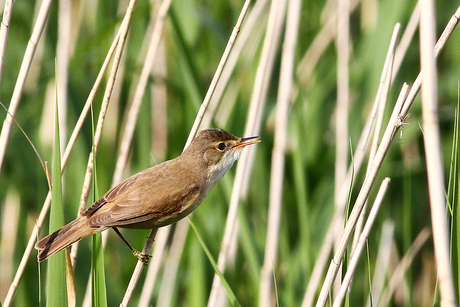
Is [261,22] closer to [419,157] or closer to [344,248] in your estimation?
[419,157]

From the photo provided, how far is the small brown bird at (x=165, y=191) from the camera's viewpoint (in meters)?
2.54

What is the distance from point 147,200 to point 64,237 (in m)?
0.48

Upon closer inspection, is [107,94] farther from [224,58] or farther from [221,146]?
[221,146]

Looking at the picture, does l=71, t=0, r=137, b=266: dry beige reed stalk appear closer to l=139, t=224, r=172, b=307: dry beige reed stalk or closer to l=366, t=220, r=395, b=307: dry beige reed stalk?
l=139, t=224, r=172, b=307: dry beige reed stalk

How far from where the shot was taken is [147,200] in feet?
8.71

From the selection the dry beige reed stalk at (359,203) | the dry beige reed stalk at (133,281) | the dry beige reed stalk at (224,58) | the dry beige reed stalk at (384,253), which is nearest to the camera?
the dry beige reed stalk at (359,203)

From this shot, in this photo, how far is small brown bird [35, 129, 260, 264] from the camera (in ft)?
8.32

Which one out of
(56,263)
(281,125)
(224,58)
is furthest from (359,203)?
(281,125)

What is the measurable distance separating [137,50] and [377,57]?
1.88 meters

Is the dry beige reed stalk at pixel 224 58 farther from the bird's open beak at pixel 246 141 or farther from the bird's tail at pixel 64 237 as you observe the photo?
the bird's tail at pixel 64 237

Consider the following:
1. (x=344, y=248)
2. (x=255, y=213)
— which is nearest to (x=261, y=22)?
(x=255, y=213)

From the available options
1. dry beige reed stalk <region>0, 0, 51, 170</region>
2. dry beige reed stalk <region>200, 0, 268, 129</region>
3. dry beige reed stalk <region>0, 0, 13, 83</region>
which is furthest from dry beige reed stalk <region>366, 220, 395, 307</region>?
dry beige reed stalk <region>0, 0, 13, 83</region>

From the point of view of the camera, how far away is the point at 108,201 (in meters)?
2.68

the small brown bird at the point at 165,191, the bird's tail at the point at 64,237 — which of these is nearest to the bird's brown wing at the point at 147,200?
the small brown bird at the point at 165,191
